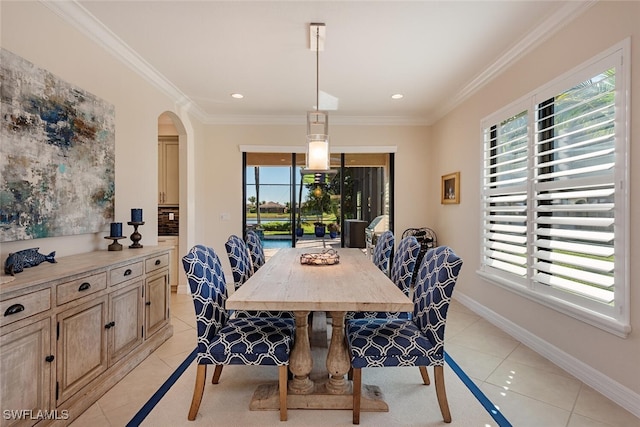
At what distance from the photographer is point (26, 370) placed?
5.32 ft

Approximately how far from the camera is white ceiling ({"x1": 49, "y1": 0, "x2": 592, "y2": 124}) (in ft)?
8.00

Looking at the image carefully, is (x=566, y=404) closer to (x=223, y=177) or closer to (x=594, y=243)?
(x=594, y=243)

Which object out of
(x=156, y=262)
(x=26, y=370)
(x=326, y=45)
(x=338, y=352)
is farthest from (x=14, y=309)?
(x=326, y=45)

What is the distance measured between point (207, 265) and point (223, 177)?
3504 mm

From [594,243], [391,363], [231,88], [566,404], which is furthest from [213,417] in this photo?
[231,88]

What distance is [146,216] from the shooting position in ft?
11.4

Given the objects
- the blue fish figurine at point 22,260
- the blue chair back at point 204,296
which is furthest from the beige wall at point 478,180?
the blue fish figurine at point 22,260

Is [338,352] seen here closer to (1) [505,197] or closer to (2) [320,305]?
(2) [320,305]

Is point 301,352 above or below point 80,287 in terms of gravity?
below

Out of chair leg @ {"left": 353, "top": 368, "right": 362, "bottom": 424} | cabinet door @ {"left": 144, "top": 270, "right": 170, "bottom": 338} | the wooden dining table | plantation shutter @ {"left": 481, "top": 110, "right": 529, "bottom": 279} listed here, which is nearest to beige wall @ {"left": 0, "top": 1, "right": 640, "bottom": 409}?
plantation shutter @ {"left": 481, "top": 110, "right": 529, "bottom": 279}

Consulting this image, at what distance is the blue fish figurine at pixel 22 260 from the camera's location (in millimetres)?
1779

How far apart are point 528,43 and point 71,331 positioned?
3960mm

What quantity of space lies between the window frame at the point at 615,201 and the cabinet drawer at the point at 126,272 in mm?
3236

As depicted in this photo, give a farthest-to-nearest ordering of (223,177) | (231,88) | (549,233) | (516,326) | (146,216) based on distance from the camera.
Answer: (223,177), (231,88), (146,216), (516,326), (549,233)
